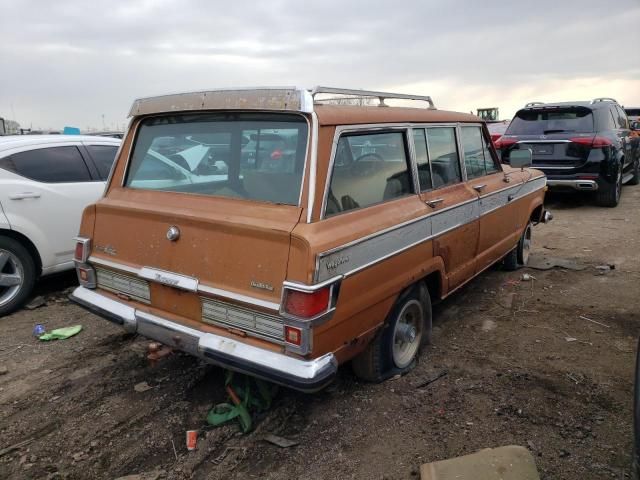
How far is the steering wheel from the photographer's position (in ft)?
9.84

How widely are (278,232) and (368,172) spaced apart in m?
0.87

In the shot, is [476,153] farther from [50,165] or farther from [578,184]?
[578,184]

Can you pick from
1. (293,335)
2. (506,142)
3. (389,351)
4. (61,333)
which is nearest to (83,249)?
(61,333)

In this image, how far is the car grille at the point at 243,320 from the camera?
2555 mm

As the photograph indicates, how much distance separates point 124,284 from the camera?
3197 mm

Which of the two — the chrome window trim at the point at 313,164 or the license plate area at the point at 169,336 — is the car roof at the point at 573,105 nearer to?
the chrome window trim at the point at 313,164

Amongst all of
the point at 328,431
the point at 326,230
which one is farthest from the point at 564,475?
the point at 326,230

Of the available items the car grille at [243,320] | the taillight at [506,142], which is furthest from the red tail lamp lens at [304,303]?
the taillight at [506,142]

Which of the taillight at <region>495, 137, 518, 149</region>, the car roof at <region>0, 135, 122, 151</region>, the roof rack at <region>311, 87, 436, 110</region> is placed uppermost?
the roof rack at <region>311, 87, 436, 110</region>

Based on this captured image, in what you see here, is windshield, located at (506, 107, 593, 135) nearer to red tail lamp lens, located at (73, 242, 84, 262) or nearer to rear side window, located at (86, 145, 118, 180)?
rear side window, located at (86, 145, 118, 180)

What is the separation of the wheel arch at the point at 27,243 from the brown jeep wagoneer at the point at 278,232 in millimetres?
1787

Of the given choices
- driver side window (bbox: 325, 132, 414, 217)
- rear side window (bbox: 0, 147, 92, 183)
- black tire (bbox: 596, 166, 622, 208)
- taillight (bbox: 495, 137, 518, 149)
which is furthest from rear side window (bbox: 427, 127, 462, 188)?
black tire (bbox: 596, 166, 622, 208)

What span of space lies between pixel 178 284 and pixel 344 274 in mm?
949

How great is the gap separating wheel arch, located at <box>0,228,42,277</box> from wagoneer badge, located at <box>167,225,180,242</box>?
8.77ft
